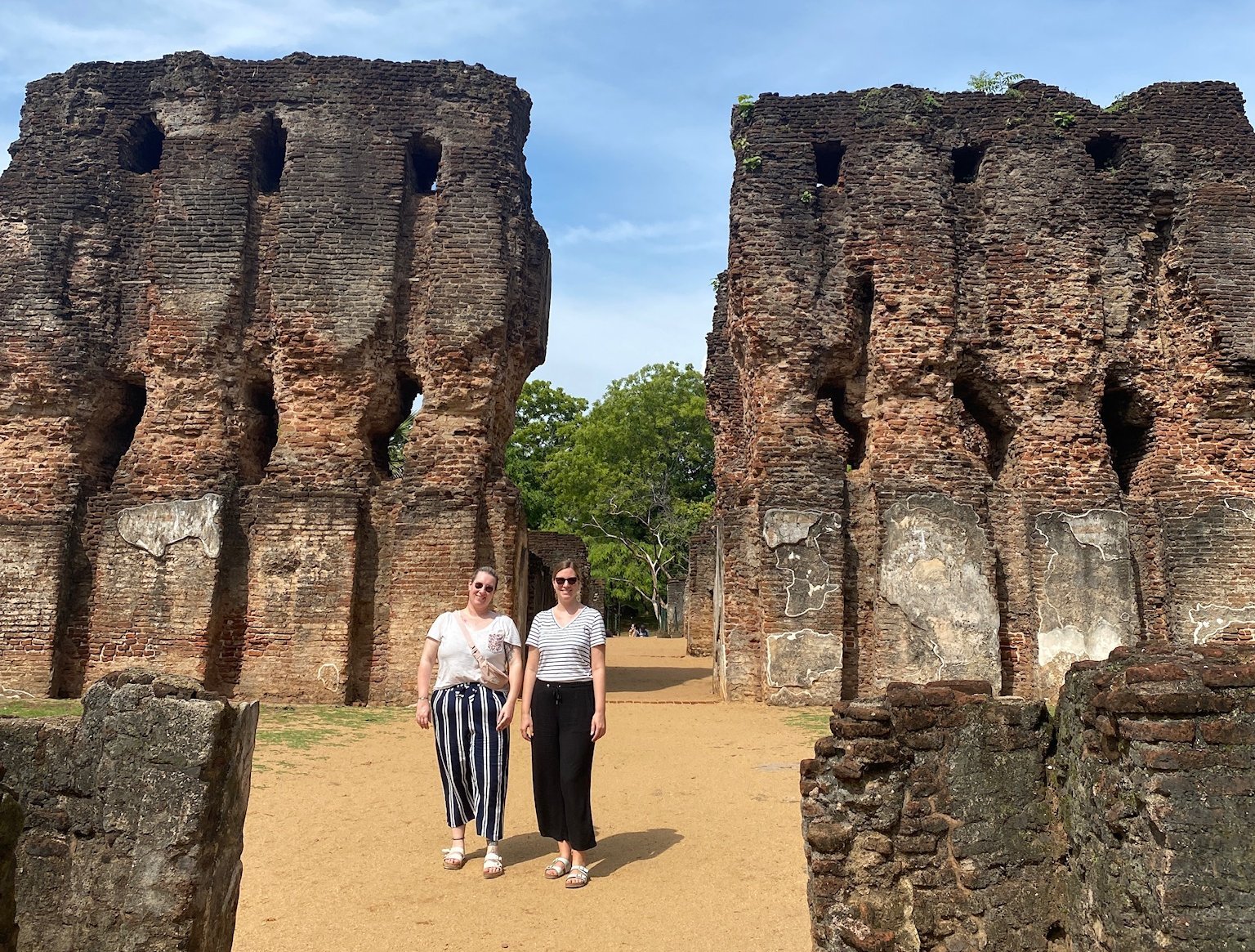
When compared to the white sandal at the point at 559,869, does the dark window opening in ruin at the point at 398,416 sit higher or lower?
higher

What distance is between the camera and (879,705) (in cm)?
377

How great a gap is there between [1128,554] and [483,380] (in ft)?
30.1

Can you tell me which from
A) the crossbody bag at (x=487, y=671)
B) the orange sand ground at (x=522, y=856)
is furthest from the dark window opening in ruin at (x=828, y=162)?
the crossbody bag at (x=487, y=671)

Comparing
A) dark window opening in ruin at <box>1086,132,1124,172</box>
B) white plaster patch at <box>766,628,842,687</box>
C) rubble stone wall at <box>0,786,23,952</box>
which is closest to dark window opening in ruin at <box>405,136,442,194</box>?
white plaster patch at <box>766,628,842,687</box>

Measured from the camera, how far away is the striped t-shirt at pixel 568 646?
15.8ft

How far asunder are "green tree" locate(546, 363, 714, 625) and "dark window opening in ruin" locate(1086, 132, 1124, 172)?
1955 cm

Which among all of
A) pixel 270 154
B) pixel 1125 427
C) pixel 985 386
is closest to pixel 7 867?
pixel 985 386

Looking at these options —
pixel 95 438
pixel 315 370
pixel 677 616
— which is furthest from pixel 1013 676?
pixel 677 616

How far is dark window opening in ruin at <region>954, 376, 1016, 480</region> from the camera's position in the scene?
40.8ft

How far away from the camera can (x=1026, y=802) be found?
3.55 m

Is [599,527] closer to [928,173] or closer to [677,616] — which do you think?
[677,616]

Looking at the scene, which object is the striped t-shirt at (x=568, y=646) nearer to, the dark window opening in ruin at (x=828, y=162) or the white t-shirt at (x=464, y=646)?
the white t-shirt at (x=464, y=646)

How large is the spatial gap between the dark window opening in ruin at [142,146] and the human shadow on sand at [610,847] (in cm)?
1246

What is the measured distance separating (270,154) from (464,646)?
1144 centimetres
